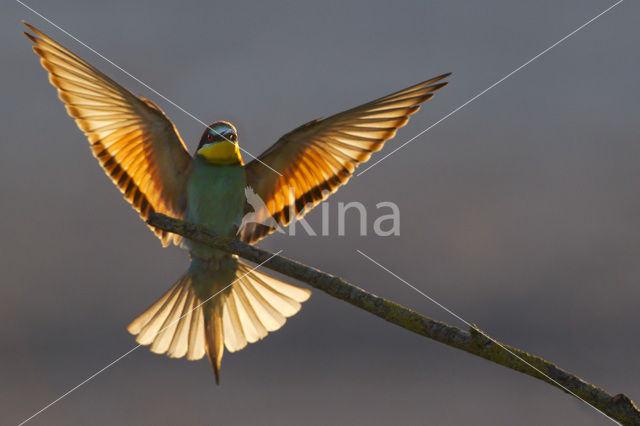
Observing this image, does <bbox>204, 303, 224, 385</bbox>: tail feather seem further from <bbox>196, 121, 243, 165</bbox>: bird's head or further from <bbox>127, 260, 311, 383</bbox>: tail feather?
<bbox>196, 121, 243, 165</bbox>: bird's head

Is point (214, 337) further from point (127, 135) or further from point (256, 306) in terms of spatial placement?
point (127, 135)

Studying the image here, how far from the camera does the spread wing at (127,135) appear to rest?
2.38m

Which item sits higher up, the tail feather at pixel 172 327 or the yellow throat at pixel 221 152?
the yellow throat at pixel 221 152

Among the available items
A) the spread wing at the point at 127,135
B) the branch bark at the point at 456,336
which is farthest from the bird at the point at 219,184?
the branch bark at the point at 456,336

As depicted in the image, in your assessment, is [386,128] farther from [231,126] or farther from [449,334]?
[449,334]

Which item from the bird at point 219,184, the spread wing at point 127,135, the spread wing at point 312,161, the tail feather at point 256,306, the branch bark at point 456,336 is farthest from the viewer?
the tail feather at point 256,306

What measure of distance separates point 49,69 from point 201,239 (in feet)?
3.12

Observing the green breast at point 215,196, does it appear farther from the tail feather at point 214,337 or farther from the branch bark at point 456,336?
the branch bark at point 456,336

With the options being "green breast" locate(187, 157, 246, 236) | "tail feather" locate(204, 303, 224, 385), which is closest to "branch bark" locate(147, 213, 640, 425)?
"green breast" locate(187, 157, 246, 236)

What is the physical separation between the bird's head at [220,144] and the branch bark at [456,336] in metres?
0.91

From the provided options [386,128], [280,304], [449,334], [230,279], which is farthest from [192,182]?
[449,334]

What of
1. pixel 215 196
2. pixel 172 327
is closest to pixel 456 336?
pixel 215 196

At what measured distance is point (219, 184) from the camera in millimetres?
2607

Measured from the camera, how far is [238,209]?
8.77ft
